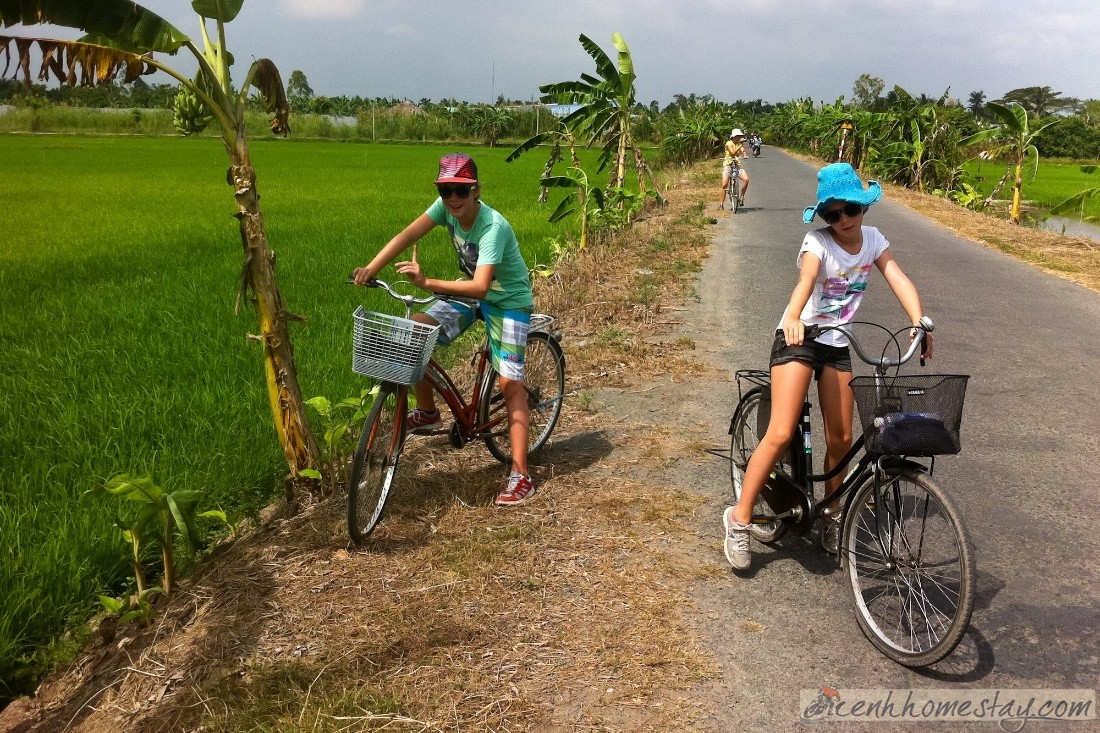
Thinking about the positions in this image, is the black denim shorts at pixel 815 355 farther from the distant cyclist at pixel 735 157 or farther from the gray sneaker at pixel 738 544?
the distant cyclist at pixel 735 157

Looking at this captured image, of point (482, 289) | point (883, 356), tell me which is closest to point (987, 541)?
point (883, 356)

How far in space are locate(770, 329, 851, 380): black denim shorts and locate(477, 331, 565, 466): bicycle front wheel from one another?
1.60 metres

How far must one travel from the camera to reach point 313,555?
11.6ft

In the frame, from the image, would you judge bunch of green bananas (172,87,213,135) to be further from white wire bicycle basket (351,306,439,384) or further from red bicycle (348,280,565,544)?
white wire bicycle basket (351,306,439,384)

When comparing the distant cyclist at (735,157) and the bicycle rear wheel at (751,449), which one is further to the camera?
the distant cyclist at (735,157)

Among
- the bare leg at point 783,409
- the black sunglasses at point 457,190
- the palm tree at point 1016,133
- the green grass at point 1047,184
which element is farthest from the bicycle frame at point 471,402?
the green grass at point 1047,184

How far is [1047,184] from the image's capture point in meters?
28.9

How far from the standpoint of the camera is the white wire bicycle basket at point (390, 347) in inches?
129

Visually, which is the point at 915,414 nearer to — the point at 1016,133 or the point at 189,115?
the point at 189,115

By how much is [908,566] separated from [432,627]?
170 centimetres

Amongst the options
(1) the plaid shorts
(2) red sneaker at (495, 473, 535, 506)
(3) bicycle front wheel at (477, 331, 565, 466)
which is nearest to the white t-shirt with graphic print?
(1) the plaid shorts

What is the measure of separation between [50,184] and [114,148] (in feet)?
56.4

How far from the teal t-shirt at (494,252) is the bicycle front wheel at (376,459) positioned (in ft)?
2.28
